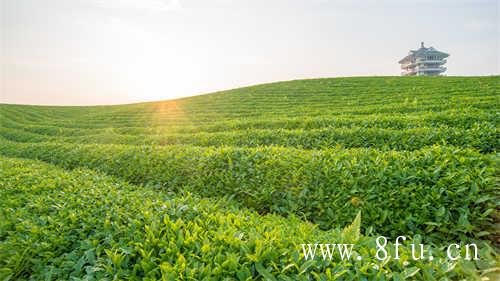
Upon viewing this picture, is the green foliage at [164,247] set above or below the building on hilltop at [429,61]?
below

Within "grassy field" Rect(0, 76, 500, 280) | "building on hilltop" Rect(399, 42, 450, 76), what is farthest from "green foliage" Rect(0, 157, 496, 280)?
"building on hilltop" Rect(399, 42, 450, 76)

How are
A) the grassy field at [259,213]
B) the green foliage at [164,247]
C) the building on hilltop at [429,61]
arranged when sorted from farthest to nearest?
the building on hilltop at [429,61] → the grassy field at [259,213] → the green foliage at [164,247]

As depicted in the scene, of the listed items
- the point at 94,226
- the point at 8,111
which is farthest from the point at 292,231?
the point at 8,111

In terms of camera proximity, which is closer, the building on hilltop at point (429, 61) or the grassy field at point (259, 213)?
the grassy field at point (259, 213)

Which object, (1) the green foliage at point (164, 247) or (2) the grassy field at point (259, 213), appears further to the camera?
(2) the grassy field at point (259, 213)

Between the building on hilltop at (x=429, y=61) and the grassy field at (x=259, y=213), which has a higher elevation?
the building on hilltop at (x=429, y=61)

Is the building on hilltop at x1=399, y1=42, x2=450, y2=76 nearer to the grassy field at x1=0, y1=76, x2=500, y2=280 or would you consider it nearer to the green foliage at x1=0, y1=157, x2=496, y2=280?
the grassy field at x1=0, y1=76, x2=500, y2=280

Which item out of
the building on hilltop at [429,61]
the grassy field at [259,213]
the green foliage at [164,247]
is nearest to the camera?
the green foliage at [164,247]

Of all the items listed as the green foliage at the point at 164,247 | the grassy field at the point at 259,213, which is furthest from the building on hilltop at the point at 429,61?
the green foliage at the point at 164,247

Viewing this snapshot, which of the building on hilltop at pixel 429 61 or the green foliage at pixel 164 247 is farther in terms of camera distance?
the building on hilltop at pixel 429 61

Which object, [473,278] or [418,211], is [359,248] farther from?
[418,211]

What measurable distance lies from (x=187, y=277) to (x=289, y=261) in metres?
0.76

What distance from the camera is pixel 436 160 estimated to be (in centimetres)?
396

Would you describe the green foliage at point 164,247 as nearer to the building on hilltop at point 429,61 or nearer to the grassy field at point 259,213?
the grassy field at point 259,213
